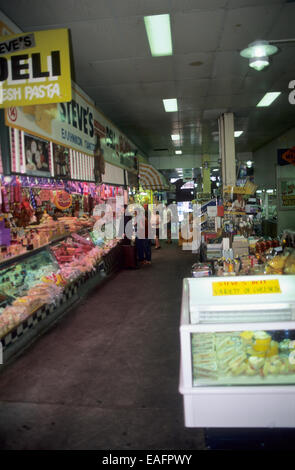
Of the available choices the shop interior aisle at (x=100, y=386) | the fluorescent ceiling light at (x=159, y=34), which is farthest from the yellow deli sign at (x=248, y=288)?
the fluorescent ceiling light at (x=159, y=34)

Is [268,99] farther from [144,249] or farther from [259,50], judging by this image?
[144,249]

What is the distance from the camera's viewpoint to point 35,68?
3557 millimetres

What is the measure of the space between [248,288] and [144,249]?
8.35m

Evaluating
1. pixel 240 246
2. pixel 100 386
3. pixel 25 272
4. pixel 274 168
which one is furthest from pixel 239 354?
pixel 274 168

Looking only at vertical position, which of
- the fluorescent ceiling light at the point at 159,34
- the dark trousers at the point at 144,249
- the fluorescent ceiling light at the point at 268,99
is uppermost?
the fluorescent ceiling light at the point at 268,99

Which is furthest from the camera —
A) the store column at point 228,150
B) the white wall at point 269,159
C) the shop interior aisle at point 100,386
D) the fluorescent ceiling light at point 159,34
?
the white wall at point 269,159

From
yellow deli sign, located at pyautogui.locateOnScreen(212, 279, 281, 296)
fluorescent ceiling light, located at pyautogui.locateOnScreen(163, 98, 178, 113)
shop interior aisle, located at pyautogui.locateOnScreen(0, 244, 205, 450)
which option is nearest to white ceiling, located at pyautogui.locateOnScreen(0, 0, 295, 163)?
fluorescent ceiling light, located at pyautogui.locateOnScreen(163, 98, 178, 113)

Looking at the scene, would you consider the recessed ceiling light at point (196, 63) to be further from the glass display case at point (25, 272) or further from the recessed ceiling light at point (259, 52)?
the glass display case at point (25, 272)

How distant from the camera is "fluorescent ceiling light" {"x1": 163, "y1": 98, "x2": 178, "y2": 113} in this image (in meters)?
8.82

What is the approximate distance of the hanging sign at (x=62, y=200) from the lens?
6.59 metres

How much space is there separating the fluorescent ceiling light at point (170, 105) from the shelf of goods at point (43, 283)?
374 cm

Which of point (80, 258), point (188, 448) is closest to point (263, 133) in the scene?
point (80, 258)

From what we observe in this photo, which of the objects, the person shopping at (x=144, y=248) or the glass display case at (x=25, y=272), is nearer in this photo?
the glass display case at (x=25, y=272)

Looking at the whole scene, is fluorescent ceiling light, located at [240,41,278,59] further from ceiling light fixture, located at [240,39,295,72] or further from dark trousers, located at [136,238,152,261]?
dark trousers, located at [136,238,152,261]
